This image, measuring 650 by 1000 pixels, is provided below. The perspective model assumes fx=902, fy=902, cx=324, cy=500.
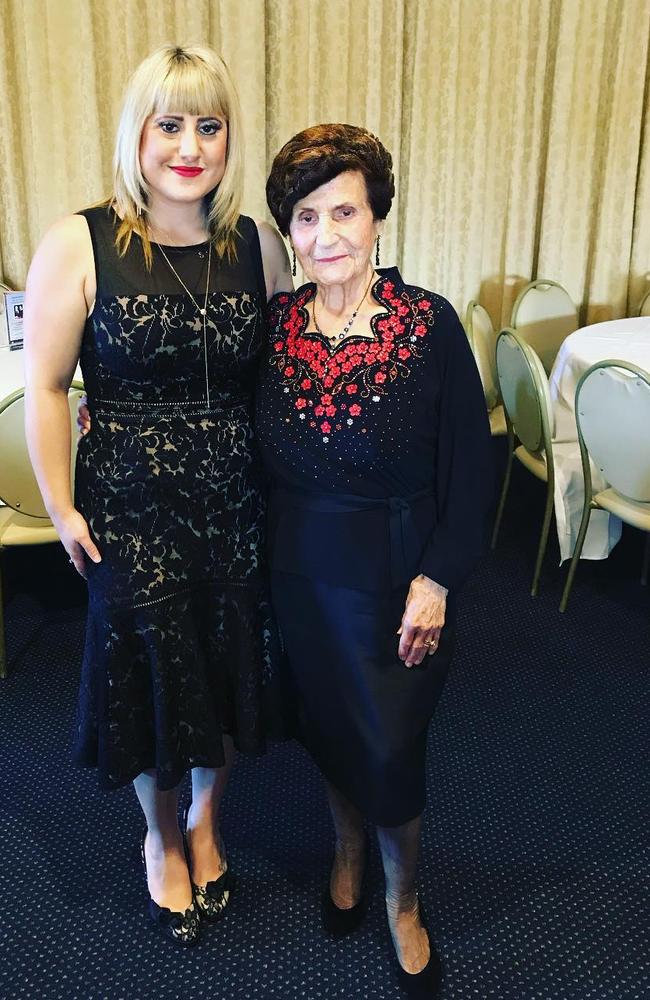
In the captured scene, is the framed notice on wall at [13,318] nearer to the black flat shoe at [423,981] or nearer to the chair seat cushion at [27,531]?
the chair seat cushion at [27,531]

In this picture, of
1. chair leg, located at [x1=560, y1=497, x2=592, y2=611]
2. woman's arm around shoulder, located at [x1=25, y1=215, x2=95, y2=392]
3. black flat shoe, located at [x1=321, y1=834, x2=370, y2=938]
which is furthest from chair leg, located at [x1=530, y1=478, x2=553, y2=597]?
woman's arm around shoulder, located at [x1=25, y1=215, x2=95, y2=392]

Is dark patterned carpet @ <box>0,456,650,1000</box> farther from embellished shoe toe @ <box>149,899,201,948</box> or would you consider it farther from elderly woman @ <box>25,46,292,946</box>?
elderly woman @ <box>25,46,292,946</box>

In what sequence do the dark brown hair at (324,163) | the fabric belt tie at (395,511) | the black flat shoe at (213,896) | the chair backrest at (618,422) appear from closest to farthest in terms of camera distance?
the dark brown hair at (324,163), the fabric belt tie at (395,511), the black flat shoe at (213,896), the chair backrest at (618,422)

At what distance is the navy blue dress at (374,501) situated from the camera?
1.36 metres

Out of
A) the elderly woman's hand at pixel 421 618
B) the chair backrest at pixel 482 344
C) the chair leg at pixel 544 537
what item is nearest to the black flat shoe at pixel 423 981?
the elderly woman's hand at pixel 421 618

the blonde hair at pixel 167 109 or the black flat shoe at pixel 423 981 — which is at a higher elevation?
the blonde hair at pixel 167 109

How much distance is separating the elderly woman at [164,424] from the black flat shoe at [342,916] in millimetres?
371

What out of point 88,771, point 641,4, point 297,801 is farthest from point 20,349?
point 641,4

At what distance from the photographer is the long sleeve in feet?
4.50

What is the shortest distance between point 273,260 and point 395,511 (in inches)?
19.0

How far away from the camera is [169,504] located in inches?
56.4

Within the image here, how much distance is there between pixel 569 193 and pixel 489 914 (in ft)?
12.6

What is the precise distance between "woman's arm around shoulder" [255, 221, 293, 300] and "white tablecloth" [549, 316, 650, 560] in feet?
5.22

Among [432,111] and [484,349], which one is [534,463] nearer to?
[484,349]
